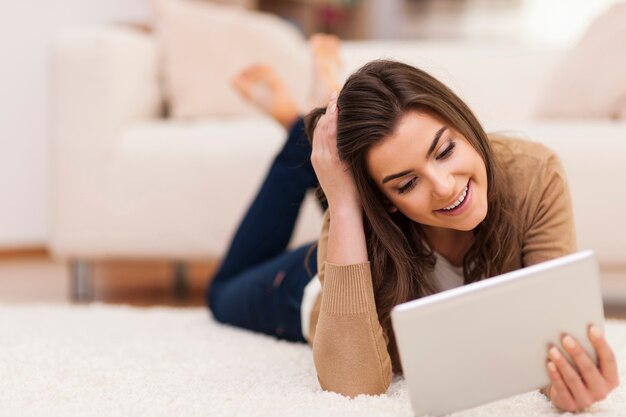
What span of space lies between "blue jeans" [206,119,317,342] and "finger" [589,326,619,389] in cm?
66

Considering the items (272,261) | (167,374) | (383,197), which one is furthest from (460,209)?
(272,261)

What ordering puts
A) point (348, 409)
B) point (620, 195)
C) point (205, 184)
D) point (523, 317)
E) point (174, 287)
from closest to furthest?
point (523, 317) → point (348, 409) → point (620, 195) → point (205, 184) → point (174, 287)

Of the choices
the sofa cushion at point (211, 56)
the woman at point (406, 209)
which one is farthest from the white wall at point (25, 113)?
the woman at point (406, 209)

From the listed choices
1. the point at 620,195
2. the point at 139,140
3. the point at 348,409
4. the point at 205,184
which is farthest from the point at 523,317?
the point at 139,140

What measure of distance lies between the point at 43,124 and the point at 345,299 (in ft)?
8.37

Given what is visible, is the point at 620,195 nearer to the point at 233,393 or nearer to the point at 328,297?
the point at 328,297

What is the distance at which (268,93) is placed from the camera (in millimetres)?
2012

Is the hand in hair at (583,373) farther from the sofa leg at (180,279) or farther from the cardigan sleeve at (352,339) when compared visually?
the sofa leg at (180,279)

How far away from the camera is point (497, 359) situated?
92 centimetres

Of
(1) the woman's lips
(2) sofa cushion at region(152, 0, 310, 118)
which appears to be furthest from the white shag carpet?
(2) sofa cushion at region(152, 0, 310, 118)

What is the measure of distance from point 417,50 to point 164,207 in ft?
3.36

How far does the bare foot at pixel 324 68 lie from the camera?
6.14 ft

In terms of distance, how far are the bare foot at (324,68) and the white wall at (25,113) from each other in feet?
5.75

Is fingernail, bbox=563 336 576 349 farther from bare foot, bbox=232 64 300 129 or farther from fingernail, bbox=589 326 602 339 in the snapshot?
bare foot, bbox=232 64 300 129
